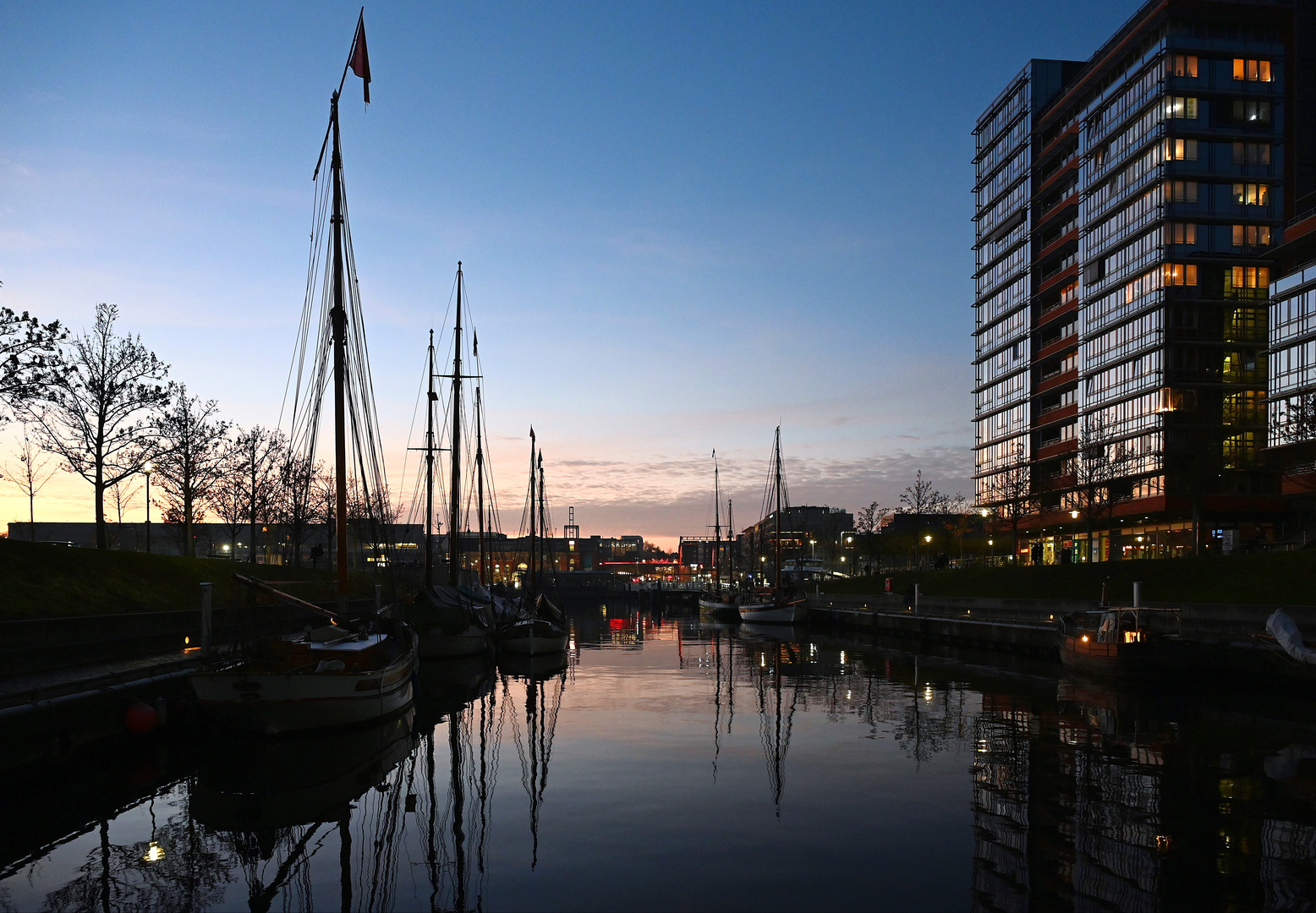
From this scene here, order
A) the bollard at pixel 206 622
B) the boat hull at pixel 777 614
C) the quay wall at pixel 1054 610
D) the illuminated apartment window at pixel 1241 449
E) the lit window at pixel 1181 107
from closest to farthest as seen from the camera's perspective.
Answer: the bollard at pixel 206 622
the quay wall at pixel 1054 610
the illuminated apartment window at pixel 1241 449
the boat hull at pixel 777 614
the lit window at pixel 1181 107

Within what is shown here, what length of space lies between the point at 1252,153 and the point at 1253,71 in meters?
7.31

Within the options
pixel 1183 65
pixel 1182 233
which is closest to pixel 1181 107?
pixel 1183 65

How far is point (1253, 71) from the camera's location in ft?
287

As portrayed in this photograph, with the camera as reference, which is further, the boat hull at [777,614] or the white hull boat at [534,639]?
the boat hull at [777,614]

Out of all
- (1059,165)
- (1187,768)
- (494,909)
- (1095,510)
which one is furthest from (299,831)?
(1059,165)

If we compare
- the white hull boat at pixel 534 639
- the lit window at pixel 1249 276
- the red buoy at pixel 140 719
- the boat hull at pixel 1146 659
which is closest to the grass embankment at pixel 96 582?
the red buoy at pixel 140 719

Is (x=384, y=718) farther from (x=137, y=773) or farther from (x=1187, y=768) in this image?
(x=1187, y=768)

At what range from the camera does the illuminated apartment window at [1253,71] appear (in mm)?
87250

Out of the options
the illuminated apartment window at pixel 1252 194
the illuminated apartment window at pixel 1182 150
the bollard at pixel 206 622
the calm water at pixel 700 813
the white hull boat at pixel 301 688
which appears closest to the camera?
the calm water at pixel 700 813

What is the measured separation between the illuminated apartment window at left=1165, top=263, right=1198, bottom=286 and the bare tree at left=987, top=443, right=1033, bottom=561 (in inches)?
869

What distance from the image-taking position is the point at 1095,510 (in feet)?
265

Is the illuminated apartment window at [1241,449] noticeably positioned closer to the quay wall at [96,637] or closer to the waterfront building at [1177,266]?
the waterfront building at [1177,266]

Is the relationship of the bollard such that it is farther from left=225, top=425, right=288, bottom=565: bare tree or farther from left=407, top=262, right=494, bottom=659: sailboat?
left=225, top=425, right=288, bottom=565: bare tree

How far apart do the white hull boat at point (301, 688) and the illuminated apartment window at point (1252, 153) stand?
89.3m
